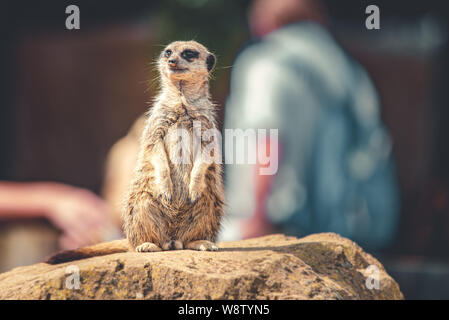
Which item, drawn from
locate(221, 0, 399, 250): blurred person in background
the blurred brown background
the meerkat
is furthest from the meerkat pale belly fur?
the blurred brown background

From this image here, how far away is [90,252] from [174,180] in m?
0.30

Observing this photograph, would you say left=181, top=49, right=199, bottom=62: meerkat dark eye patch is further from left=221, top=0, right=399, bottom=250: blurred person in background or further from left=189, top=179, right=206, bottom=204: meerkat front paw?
left=221, top=0, right=399, bottom=250: blurred person in background

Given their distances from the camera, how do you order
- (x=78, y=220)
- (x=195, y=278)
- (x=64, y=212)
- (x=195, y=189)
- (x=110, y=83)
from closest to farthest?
(x=195, y=278)
(x=195, y=189)
(x=78, y=220)
(x=64, y=212)
(x=110, y=83)

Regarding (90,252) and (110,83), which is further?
(110,83)

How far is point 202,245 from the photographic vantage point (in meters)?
1.57

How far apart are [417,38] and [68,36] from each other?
297cm

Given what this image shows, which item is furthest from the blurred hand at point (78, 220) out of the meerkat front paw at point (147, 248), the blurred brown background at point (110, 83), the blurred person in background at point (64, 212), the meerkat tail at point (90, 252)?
the blurred brown background at point (110, 83)

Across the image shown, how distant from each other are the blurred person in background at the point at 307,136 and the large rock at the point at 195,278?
1.35 feet

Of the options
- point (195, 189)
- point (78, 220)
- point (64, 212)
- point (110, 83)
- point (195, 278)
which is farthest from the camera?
point (110, 83)

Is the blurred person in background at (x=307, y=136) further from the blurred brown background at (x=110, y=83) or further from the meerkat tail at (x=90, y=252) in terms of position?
the blurred brown background at (x=110, y=83)

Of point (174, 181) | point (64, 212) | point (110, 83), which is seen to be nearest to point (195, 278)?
point (174, 181)

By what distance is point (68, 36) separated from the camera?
213 inches

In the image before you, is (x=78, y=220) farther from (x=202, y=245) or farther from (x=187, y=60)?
(x=187, y=60)
